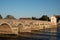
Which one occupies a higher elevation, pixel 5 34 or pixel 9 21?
pixel 9 21

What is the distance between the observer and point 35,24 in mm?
49844

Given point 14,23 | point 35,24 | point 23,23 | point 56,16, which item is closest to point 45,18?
point 56,16

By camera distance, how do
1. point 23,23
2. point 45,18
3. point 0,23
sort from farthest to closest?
point 45,18, point 23,23, point 0,23

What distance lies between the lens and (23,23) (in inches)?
1529

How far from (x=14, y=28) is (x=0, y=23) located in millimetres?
4209

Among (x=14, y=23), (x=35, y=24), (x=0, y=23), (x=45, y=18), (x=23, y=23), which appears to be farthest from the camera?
(x=45, y=18)

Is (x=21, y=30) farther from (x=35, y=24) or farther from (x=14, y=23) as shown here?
(x=35, y=24)

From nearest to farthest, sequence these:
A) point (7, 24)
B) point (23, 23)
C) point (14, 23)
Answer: point (7, 24)
point (14, 23)
point (23, 23)

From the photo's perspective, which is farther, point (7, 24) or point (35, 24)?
point (35, 24)

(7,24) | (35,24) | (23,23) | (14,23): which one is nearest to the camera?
(7,24)

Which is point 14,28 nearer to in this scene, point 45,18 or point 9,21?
point 9,21

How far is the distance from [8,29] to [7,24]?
1.40 m

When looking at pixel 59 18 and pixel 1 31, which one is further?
pixel 59 18

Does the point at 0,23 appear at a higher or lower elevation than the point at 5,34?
higher
